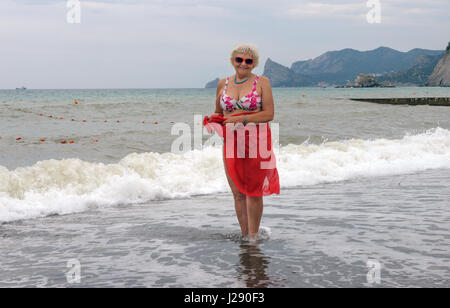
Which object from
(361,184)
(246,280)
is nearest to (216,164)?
(361,184)

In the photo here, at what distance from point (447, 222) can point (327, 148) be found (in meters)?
7.86

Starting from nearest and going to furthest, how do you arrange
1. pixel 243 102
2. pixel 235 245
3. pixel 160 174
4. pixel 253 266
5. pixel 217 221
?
pixel 253 266 < pixel 243 102 < pixel 235 245 < pixel 217 221 < pixel 160 174

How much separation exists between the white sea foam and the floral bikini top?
3780mm

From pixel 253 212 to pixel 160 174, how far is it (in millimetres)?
5152

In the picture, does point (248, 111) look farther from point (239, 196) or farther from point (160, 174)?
point (160, 174)

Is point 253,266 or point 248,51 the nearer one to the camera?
point 253,266

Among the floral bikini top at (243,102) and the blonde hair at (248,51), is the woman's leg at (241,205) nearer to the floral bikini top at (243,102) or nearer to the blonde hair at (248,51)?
the floral bikini top at (243,102)

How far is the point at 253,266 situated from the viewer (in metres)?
4.78

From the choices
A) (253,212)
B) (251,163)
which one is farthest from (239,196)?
(251,163)

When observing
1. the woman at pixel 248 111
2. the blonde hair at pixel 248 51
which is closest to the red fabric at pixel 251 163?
the woman at pixel 248 111

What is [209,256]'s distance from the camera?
516 centimetres

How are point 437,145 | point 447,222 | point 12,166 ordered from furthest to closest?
point 437,145, point 12,166, point 447,222

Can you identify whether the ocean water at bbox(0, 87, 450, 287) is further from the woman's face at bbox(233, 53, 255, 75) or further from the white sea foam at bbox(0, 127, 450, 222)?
the woman's face at bbox(233, 53, 255, 75)
